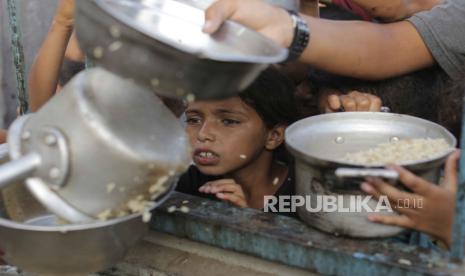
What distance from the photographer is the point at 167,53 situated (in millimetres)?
1326

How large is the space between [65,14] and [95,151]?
55.0 inches

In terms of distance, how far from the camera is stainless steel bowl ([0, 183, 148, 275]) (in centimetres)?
160

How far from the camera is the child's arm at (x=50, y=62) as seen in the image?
269 centimetres

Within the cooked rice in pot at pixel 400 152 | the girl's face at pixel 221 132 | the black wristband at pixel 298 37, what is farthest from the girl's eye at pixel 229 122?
the cooked rice in pot at pixel 400 152

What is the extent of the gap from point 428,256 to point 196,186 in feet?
4.06

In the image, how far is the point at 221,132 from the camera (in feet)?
8.29

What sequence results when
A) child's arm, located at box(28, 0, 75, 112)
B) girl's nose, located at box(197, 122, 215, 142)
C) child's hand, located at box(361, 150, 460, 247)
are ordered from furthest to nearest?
child's arm, located at box(28, 0, 75, 112)
girl's nose, located at box(197, 122, 215, 142)
child's hand, located at box(361, 150, 460, 247)

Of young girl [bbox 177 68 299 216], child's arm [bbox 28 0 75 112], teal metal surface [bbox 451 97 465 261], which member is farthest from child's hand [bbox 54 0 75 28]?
teal metal surface [bbox 451 97 465 261]

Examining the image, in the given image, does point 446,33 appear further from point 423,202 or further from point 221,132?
point 221,132

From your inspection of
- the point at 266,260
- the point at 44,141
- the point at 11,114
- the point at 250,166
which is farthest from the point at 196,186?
the point at 11,114

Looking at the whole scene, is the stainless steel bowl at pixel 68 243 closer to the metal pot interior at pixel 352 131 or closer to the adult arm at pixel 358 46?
the metal pot interior at pixel 352 131

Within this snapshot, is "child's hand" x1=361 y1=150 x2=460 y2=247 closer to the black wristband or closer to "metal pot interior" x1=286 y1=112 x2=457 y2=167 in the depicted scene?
"metal pot interior" x1=286 y1=112 x2=457 y2=167

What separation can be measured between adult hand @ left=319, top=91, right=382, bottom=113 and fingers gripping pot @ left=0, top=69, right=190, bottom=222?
86cm

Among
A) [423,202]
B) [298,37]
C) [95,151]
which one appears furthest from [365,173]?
[95,151]
